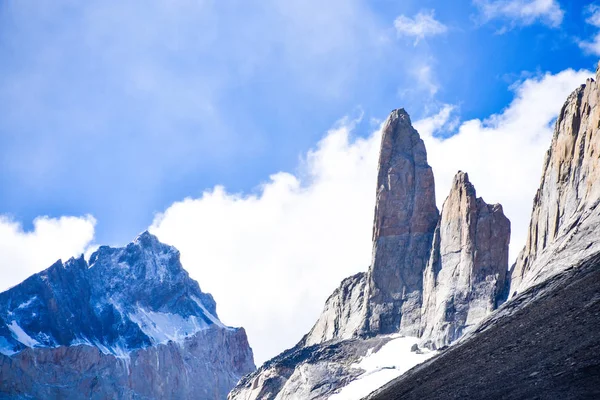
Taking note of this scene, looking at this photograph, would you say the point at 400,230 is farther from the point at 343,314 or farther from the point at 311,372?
the point at 311,372

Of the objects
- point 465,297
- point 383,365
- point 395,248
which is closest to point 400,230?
point 395,248

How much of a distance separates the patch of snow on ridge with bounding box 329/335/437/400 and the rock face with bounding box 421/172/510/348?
3299mm

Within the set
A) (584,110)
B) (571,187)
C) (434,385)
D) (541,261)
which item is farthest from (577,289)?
(584,110)

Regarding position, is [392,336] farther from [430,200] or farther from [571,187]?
[571,187]

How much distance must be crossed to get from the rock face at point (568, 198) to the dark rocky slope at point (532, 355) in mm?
9479

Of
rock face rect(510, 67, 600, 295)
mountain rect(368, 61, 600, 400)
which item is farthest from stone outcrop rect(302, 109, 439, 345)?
mountain rect(368, 61, 600, 400)

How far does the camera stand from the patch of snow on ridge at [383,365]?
10488 cm

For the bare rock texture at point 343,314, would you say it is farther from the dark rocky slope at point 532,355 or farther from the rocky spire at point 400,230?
the dark rocky slope at point 532,355

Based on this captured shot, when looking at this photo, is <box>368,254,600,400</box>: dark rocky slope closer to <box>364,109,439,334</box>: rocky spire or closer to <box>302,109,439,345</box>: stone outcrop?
<box>364,109,439,334</box>: rocky spire

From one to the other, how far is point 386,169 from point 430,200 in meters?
9.57

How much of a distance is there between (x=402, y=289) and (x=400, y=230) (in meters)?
10.3

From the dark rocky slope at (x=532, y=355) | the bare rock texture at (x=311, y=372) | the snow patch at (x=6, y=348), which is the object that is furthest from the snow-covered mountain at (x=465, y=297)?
the snow patch at (x=6, y=348)

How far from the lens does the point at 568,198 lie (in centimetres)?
8938

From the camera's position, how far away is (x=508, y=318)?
61.8 metres
